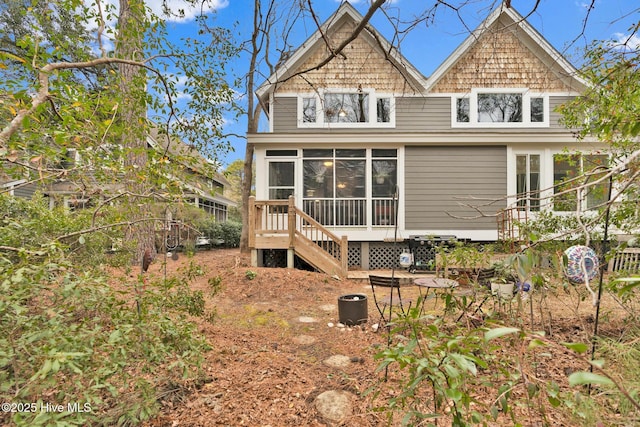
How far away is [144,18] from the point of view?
3609mm

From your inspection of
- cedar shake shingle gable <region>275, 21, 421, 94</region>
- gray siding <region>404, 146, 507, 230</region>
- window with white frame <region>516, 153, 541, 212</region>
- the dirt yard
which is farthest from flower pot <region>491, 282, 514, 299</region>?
cedar shake shingle gable <region>275, 21, 421, 94</region>

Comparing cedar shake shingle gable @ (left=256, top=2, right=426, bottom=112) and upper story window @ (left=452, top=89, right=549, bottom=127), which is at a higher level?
cedar shake shingle gable @ (left=256, top=2, right=426, bottom=112)

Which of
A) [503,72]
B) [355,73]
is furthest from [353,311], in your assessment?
[503,72]

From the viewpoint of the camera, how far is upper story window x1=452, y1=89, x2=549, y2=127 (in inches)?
364

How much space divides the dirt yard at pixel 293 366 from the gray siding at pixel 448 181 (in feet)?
13.4

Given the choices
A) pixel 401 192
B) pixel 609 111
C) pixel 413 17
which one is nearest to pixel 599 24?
pixel 609 111

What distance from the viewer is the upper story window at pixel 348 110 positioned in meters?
9.38

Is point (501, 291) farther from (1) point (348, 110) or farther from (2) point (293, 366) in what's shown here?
(1) point (348, 110)

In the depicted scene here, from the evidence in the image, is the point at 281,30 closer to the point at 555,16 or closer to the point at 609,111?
the point at 555,16

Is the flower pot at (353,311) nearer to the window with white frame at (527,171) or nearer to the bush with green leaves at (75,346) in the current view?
the bush with green leaves at (75,346)

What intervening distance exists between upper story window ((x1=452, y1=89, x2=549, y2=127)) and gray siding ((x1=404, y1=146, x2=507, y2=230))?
43.9 inches

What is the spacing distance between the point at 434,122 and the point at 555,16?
20.0ft

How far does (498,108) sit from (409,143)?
3.36m

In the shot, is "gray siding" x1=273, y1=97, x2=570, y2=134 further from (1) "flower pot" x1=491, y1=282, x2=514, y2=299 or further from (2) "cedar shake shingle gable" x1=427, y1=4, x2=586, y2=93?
(1) "flower pot" x1=491, y1=282, x2=514, y2=299
